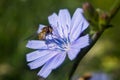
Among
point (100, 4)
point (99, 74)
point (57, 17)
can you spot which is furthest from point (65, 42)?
point (100, 4)

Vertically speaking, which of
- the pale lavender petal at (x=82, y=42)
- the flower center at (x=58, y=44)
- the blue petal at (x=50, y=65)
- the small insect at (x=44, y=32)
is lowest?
the small insect at (x=44, y=32)

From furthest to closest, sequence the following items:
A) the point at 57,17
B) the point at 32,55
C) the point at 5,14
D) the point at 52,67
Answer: the point at 5,14 < the point at 57,17 < the point at 32,55 < the point at 52,67

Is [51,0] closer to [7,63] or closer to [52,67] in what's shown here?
[7,63]

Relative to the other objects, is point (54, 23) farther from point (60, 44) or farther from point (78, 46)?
point (78, 46)

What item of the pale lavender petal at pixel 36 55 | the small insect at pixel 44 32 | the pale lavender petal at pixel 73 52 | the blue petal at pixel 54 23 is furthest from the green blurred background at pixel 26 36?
→ the pale lavender petal at pixel 73 52

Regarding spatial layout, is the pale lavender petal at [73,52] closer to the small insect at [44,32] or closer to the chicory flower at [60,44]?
the chicory flower at [60,44]

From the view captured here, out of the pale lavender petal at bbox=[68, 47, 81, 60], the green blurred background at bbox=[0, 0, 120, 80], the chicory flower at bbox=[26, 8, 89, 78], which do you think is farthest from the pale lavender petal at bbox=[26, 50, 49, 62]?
the green blurred background at bbox=[0, 0, 120, 80]

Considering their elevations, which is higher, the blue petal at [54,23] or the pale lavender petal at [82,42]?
the pale lavender petal at [82,42]

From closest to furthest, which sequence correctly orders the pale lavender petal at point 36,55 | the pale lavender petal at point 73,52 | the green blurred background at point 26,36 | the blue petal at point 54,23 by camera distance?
the pale lavender petal at point 73,52
the pale lavender petal at point 36,55
the blue petal at point 54,23
the green blurred background at point 26,36
